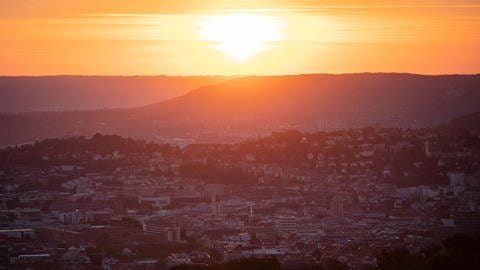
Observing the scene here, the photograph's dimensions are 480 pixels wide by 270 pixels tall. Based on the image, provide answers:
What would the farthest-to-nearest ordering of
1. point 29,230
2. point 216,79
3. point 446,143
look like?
point 216,79 < point 446,143 < point 29,230

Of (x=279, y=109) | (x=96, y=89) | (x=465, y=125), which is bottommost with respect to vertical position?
(x=465, y=125)

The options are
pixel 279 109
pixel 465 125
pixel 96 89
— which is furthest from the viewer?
pixel 96 89

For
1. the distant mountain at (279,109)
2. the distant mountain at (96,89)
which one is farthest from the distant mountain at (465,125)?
the distant mountain at (96,89)

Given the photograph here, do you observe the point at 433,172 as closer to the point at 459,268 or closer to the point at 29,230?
the point at 29,230

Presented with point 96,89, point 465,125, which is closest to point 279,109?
point 96,89

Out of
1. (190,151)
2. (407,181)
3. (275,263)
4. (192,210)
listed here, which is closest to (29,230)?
(192,210)

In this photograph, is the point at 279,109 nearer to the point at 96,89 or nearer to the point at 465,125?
the point at 96,89
